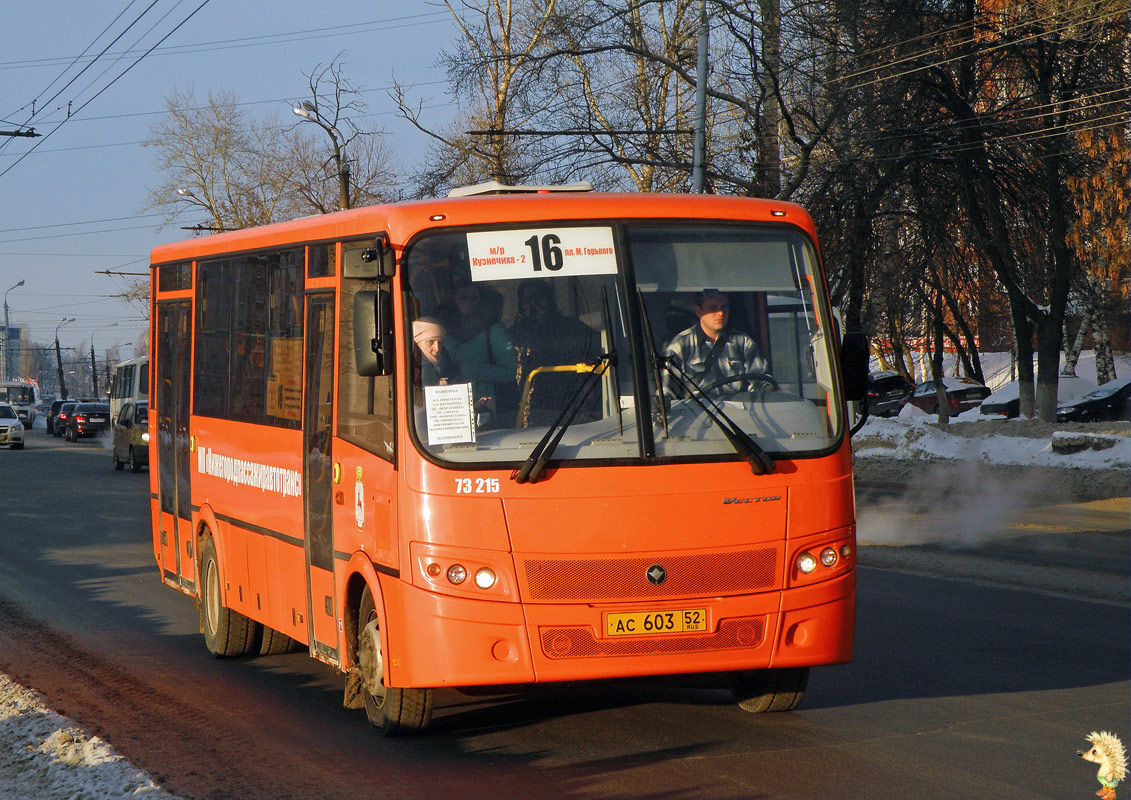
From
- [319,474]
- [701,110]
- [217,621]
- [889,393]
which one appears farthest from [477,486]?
[889,393]

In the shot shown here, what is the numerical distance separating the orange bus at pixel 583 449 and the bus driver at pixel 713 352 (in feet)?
0.04

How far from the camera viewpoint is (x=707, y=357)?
21.4 feet

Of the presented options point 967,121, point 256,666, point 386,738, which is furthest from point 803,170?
point 386,738

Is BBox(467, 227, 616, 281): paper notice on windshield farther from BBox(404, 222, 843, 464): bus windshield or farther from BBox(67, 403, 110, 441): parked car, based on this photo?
BBox(67, 403, 110, 441): parked car

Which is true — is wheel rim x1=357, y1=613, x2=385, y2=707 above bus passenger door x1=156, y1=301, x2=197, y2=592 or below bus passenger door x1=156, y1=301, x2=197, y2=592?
below

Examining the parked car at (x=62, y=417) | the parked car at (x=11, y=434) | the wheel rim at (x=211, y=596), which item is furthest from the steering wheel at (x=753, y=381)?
the parked car at (x=62, y=417)

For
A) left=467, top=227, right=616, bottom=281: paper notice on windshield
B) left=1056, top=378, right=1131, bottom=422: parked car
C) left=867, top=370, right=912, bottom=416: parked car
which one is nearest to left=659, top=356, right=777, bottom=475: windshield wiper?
left=467, top=227, right=616, bottom=281: paper notice on windshield

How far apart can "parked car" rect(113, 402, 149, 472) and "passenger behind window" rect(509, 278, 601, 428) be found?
26720mm

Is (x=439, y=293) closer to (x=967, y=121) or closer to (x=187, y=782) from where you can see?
(x=187, y=782)

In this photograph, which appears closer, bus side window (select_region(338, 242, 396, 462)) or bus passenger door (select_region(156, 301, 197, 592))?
bus side window (select_region(338, 242, 396, 462))

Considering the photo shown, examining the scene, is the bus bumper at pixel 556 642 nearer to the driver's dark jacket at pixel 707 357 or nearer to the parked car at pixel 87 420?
the driver's dark jacket at pixel 707 357

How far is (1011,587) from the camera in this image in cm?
1171

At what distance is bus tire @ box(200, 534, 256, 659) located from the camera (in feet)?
30.1

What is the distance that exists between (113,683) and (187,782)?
2574 mm
